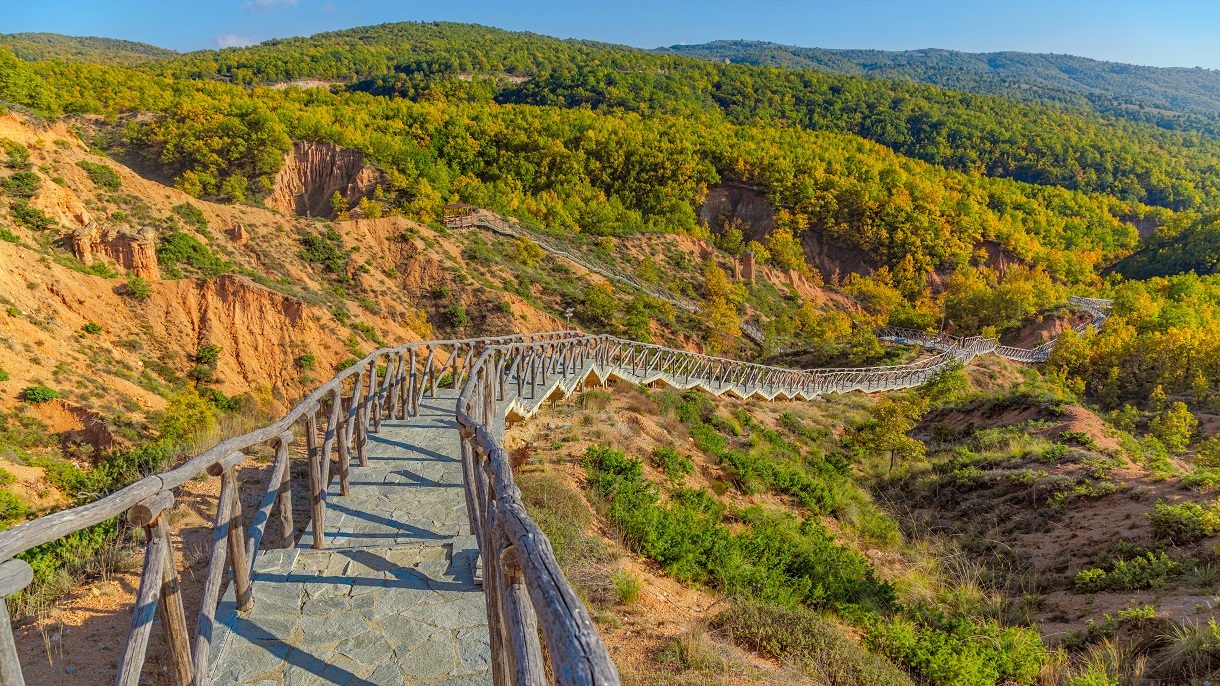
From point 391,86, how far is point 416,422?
113655mm

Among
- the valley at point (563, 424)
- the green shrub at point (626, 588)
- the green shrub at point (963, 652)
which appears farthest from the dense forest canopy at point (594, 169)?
the green shrub at point (963, 652)

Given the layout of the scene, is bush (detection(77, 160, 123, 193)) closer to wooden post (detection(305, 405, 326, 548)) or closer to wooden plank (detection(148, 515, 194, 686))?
wooden post (detection(305, 405, 326, 548))

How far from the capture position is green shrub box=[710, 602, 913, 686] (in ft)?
15.4

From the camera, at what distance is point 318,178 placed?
58.8 metres

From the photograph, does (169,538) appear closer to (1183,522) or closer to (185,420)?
(1183,522)

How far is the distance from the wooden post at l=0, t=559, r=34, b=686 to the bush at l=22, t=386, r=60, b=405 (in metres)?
17.6

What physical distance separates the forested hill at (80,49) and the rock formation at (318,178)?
81.4m

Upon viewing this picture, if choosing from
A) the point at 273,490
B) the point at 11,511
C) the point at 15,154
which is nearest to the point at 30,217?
the point at 15,154

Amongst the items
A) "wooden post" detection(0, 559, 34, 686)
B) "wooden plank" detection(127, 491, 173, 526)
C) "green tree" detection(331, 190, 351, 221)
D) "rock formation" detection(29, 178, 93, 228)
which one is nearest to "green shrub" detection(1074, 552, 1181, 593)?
"wooden plank" detection(127, 491, 173, 526)

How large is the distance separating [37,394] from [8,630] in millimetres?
17676

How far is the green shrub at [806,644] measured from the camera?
469 cm

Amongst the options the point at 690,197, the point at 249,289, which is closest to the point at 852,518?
the point at 249,289

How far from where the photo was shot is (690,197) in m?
70.9

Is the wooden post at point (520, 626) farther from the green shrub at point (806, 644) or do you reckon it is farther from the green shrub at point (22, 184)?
the green shrub at point (22, 184)
